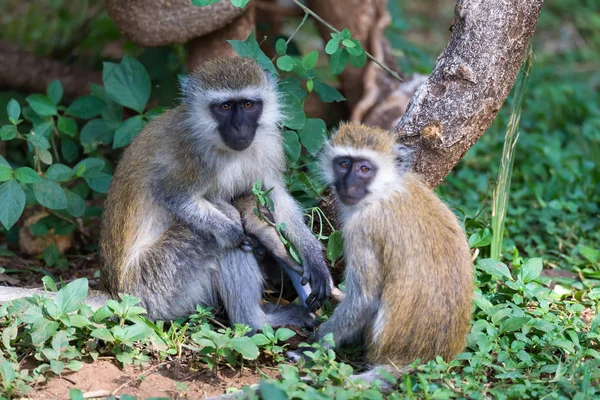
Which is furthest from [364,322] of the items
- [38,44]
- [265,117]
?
[38,44]

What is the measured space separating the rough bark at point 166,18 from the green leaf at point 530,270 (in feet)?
10.8

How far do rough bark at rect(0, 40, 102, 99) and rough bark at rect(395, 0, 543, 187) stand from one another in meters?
4.02

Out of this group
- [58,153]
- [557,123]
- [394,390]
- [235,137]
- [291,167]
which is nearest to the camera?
[394,390]

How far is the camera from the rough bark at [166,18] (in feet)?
21.3

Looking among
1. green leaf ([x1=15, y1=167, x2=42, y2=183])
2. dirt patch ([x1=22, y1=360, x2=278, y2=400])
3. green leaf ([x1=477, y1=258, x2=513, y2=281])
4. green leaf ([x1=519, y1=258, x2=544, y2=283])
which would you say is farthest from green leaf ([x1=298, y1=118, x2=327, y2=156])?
green leaf ([x1=15, y1=167, x2=42, y2=183])

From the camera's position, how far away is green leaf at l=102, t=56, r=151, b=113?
6250mm

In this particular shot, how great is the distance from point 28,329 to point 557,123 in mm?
6468

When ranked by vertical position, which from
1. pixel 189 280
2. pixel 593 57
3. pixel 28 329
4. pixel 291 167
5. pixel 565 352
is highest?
pixel 593 57

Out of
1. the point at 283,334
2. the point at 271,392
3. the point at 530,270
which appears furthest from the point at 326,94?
the point at 271,392

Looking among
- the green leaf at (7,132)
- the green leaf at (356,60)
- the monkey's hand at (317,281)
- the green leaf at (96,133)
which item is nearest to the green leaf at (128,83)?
the green leaf at (96,133)

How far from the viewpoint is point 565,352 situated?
4.49 meters

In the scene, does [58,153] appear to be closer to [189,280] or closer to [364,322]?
[189,280]

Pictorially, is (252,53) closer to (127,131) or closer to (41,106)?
(127,131)

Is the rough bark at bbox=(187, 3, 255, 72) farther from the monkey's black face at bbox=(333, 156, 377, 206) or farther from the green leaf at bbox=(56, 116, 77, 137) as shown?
the monkey's black face at bbox=(333, 156, 377, 206)
